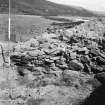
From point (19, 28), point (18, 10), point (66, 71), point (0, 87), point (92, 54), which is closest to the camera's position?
point (0, 87)

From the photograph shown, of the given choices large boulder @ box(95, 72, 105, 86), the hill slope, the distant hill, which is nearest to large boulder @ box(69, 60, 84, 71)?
large boulder @ box(95, 72, 105, 86)

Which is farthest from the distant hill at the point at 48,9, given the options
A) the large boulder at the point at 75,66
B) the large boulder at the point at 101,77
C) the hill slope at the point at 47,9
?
the large boulder at the point at 101,77

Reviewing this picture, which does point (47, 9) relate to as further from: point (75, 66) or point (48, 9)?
point (75, 66)

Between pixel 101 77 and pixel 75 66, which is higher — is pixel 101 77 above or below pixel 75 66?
below

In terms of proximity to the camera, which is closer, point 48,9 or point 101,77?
point 101,77

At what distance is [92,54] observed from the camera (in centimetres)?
1892

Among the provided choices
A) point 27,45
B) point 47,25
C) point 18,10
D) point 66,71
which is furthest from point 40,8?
point 66,71

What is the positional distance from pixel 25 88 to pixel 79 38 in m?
7.17

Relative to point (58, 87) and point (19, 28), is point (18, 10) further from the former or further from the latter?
point (58, 87)

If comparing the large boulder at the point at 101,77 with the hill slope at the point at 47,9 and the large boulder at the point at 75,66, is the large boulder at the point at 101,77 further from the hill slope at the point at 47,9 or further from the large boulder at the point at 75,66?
the hill slope at the point at 47,9

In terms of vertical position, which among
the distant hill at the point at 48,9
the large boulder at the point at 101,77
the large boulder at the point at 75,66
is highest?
the distant hill at the point at 48,9

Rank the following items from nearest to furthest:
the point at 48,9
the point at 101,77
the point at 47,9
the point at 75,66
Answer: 1. the point at 101,77
2. the point at 75,66
3. the point at 48,9
4. the point at 47,9

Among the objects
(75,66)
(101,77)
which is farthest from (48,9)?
(101,77)

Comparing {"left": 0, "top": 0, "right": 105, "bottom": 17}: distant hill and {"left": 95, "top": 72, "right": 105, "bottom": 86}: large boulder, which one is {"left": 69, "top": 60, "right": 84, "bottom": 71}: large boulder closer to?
{"left": 95, "top": 72, "right": 105, "bottom": 86}: large boulder
